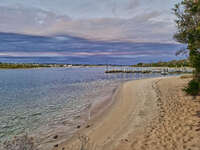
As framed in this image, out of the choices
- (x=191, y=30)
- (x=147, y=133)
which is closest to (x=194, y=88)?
(x=191, y=30)

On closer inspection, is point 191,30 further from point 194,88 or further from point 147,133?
point 147,133

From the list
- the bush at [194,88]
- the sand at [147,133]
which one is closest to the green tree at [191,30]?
the bush at [194,88]

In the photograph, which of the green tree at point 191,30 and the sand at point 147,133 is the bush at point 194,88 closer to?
the green tree at point 191,30

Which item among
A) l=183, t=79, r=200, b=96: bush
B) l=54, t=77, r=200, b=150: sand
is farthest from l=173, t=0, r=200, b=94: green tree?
l=54, t=77, r=200, b=150: sand

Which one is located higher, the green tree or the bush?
the green tree

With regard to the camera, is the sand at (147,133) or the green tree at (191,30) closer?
the sand at (147,133)

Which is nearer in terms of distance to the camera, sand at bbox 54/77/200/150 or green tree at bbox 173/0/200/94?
sand at bbox 54/77/200/150

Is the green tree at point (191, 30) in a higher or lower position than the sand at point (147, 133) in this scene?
higher

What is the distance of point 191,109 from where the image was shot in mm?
9398

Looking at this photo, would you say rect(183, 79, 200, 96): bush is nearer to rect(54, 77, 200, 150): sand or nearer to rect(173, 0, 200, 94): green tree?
rect(173, 0, 200, 94): green tree

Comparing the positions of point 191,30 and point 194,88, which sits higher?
point 191,30

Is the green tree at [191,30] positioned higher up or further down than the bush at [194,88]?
higher up

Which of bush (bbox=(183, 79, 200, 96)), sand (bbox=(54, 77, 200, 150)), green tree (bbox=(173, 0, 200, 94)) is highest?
green tree (bbox=(173, 0, 200, 94))

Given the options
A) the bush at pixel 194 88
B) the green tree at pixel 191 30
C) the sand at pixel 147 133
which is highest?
the green tree at pixel 191 30
